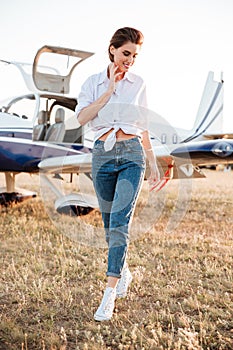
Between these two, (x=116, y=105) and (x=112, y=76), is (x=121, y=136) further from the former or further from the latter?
(x=112, y=76)

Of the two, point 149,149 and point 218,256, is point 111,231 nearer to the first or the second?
point 149,149

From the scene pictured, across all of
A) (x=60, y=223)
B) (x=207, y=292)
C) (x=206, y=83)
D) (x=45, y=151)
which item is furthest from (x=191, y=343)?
(x=206, y=83)

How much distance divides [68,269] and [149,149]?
1.30 meters

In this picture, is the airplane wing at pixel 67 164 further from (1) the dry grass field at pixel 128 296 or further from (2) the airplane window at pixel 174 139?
(2) the airplane window at pixel 174 139

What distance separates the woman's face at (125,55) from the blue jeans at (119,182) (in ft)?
1.29

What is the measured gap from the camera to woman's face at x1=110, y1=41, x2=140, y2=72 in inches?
85.8

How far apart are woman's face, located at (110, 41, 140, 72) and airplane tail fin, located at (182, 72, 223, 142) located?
9.19 meters

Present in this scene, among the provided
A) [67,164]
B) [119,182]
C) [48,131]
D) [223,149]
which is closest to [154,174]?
[119,182]

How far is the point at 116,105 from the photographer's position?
2250 mm

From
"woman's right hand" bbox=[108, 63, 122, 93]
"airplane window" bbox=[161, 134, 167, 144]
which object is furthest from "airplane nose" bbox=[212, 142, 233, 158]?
"airplane window" bbox=[161, 134, 167, 144]

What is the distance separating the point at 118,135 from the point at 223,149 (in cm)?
267

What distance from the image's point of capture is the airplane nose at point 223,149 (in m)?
4.70

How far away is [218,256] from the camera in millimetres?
3646

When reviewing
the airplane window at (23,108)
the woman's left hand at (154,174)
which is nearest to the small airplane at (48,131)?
the airplane window at (23,108)
